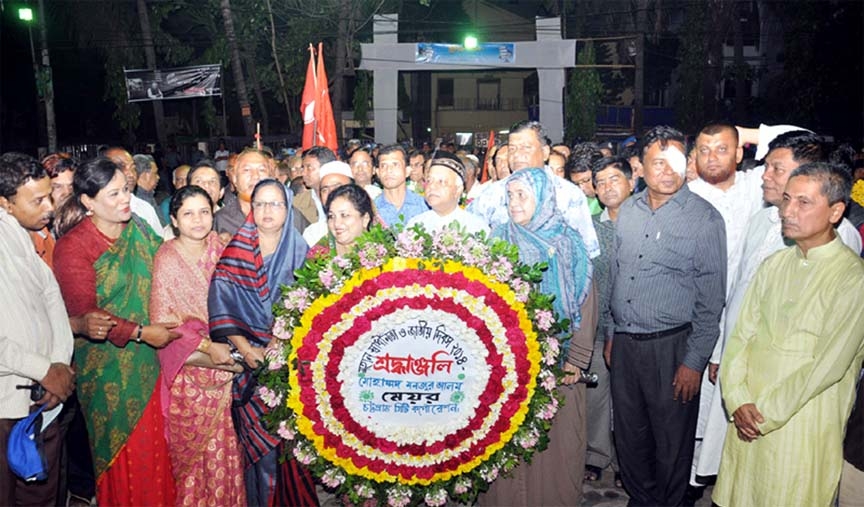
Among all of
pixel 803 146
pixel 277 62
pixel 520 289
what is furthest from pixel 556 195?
pixel 277 62

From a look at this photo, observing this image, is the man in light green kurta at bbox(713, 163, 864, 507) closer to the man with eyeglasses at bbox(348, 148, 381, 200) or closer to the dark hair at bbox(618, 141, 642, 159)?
the dark hair at bbox(618, 141, 642, 159)

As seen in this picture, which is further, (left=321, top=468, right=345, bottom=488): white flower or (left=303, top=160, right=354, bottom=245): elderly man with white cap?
(left=303, top=160, right=354, bottom=245): elderly man with white cap

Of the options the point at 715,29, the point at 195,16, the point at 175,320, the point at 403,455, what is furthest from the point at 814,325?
the point at 195,16

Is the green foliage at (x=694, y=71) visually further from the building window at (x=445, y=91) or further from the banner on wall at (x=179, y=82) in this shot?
the building window at (x=445, y=91)

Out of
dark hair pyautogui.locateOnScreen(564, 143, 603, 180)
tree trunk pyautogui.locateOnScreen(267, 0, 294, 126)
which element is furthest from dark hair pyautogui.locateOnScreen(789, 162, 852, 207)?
tree trunk pyautogui.locateOnScreen(267, 0, 294, 126)

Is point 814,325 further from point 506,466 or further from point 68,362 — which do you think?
point 68,362

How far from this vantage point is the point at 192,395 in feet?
12.8

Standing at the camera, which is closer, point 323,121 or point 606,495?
point 606,495

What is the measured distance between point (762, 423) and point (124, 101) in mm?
25724

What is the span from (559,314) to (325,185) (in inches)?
87.4

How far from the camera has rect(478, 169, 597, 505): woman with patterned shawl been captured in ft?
12.9

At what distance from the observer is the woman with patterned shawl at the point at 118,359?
381 centimetres

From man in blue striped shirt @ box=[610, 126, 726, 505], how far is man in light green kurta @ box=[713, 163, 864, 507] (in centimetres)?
46

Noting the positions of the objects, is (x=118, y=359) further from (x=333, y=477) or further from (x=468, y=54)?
(x=468, y=54)
